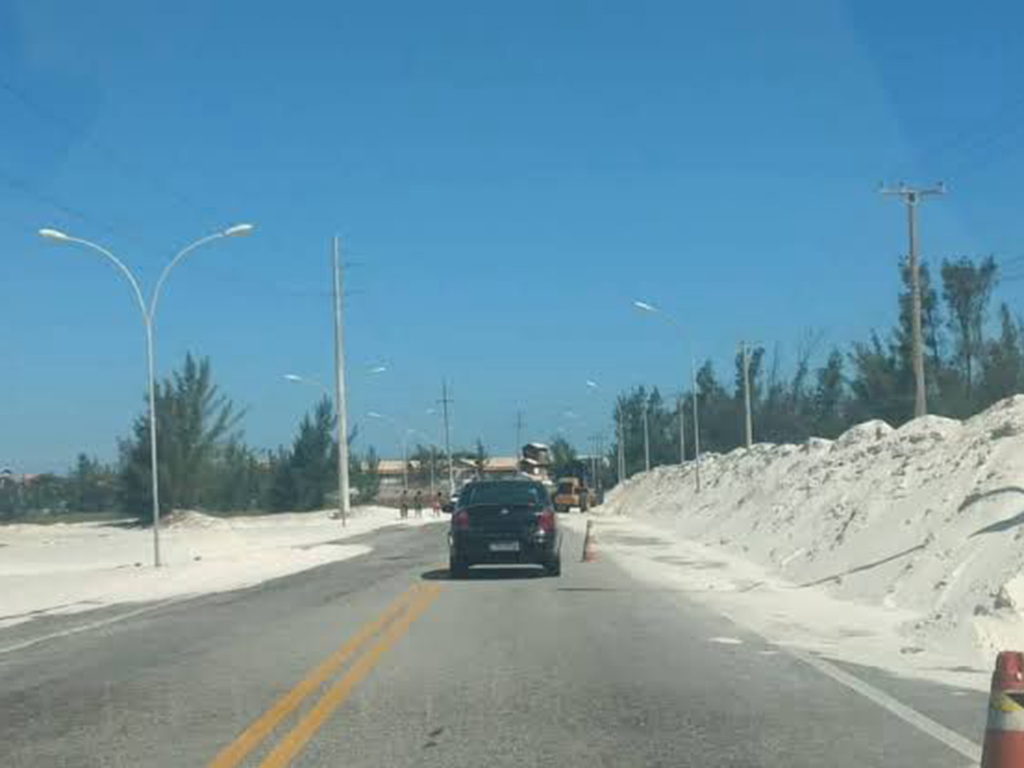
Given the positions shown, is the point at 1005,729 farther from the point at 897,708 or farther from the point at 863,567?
the point at 863,567

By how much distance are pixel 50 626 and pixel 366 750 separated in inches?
476

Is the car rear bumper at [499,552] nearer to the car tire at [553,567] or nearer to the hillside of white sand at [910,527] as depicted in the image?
the car tire at [553,567]

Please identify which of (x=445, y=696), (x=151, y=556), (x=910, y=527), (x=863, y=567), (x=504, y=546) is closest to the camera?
(x=445, y=696)

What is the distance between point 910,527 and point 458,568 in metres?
8.10

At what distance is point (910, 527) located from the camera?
81.7 ft

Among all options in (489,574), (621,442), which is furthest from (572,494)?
(489,574)

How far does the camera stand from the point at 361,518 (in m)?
82.4

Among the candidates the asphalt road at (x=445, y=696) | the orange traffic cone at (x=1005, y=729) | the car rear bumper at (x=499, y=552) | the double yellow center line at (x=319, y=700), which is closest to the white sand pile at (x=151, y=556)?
the car rear bumper at (x=499, y=552)

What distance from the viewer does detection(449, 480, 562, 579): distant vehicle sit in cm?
2511

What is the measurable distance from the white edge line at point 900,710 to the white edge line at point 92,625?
29.4 ft

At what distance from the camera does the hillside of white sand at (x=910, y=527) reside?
52.1 ft

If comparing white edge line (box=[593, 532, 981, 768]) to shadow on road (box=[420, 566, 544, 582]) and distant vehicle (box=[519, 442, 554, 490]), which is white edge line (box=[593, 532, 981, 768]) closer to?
shadow on road (box=[420, 566, 544, 582])

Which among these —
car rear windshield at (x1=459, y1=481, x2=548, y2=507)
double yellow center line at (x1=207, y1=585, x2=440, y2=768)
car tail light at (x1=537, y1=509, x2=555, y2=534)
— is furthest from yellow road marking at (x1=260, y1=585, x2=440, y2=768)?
car rear windshield at (x1=459, y1=481, x2=548, y2=507)

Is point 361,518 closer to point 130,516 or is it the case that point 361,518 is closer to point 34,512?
point 130,516
